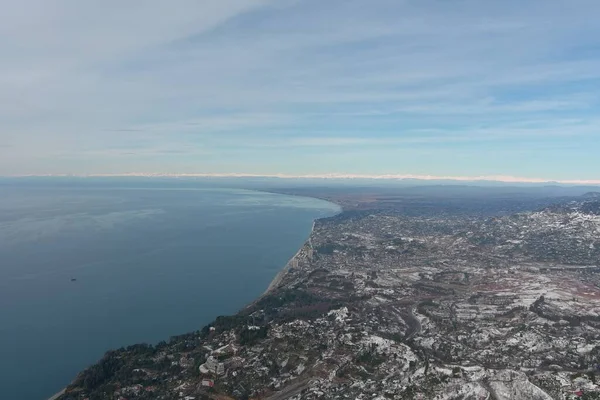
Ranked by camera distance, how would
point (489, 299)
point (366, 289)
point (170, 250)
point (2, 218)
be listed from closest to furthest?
1. point (489, 299)
2. point (366, 289)
3. point (170, 250)
4. point (2, 218)

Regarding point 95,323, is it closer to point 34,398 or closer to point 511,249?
point 34,398

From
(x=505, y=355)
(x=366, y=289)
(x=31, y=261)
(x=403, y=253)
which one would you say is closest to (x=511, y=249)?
(x=403, y=253)

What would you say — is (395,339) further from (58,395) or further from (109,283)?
(109,283)

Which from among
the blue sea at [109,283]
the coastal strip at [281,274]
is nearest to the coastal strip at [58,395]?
the blue sea at [109,283]

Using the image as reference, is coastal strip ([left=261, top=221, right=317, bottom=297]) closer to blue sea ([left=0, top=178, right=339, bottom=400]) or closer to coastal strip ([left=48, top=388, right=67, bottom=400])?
blue sea ([left=0, top=178, right=339, bottom=400])

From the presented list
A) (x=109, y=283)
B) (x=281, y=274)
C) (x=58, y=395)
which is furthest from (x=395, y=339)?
(x=109, y=283)

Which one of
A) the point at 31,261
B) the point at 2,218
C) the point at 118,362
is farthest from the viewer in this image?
the point at 2,218
